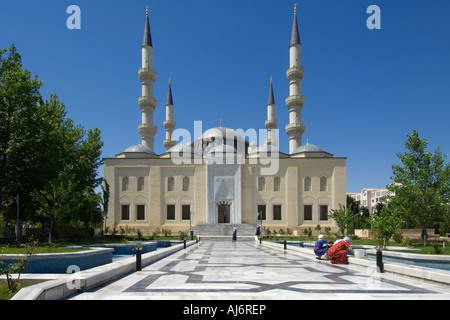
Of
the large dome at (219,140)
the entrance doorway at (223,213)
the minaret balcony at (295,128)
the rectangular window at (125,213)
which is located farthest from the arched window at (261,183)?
the rectangular window at (125,213)

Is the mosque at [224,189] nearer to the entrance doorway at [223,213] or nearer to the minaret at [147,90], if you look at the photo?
the entrance doorway at [223,213]

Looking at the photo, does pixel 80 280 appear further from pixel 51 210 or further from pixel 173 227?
pixel 173 227

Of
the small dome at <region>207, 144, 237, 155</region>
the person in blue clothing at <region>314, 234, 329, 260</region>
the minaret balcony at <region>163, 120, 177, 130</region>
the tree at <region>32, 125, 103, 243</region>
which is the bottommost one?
the person in blue clothing at <region>314, 234, 329, 260</region>

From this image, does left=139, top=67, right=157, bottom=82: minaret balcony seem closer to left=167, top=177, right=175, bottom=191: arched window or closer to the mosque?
the mosque

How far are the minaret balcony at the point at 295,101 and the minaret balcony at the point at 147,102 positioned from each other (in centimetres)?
1335

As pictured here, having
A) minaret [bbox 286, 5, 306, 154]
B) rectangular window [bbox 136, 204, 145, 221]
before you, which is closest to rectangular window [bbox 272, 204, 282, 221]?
minaret [bbox 286, 5, 306, 154]

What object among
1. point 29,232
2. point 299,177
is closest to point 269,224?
point 299,177

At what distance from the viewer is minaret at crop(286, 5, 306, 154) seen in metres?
37.4

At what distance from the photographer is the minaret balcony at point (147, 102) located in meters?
37.8

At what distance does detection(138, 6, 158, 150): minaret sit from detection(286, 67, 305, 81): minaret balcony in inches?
531

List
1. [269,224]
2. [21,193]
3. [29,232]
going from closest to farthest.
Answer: [21,193], [29,232], [269,224]

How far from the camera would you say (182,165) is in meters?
36.1
